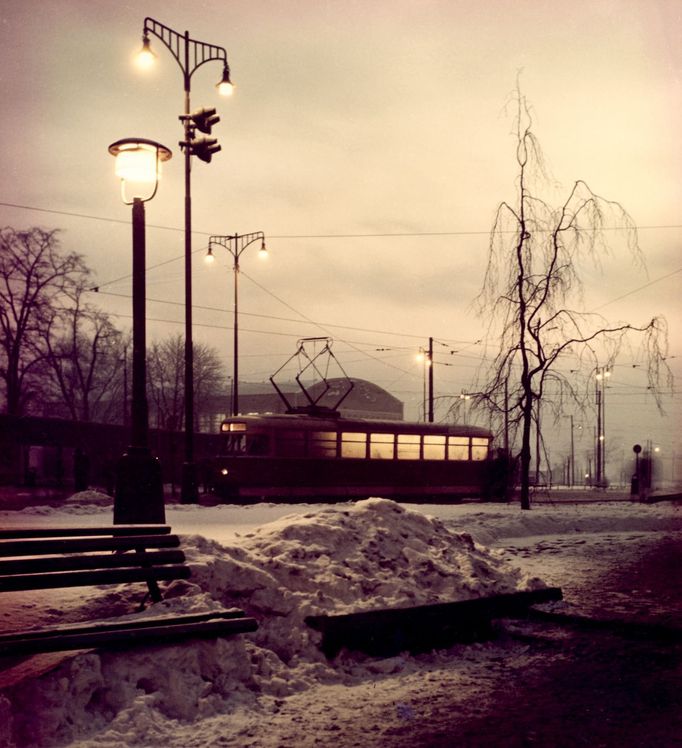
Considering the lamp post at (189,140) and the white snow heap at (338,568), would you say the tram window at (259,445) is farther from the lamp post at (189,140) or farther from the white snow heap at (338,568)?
the white snow heap at (338,568)

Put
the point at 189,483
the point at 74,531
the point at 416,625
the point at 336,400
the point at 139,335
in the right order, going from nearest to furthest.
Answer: the point at 74,531, the point at 416,625, the point at 139,335, the point at 189,483, the point at 336,400

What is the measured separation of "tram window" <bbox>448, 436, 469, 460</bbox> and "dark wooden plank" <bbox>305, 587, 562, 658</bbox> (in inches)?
771

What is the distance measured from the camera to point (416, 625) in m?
6.80

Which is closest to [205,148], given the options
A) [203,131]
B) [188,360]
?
[203,131]

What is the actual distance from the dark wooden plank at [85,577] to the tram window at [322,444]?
18507mm

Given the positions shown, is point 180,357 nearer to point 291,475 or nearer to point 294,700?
point 291,475

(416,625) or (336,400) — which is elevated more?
(336,400)

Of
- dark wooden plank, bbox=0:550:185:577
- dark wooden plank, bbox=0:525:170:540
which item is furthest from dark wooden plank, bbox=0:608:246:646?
dark wooden plank, bbox=0:525:170:540

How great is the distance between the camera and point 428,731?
487 cm

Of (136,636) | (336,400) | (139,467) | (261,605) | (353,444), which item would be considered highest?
(336,400)

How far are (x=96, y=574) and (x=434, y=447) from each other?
21.9 metres

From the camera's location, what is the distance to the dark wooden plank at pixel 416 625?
627 centimetres

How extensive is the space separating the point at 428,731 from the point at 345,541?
2.66 metres

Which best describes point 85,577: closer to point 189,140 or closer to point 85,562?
point 85,562
